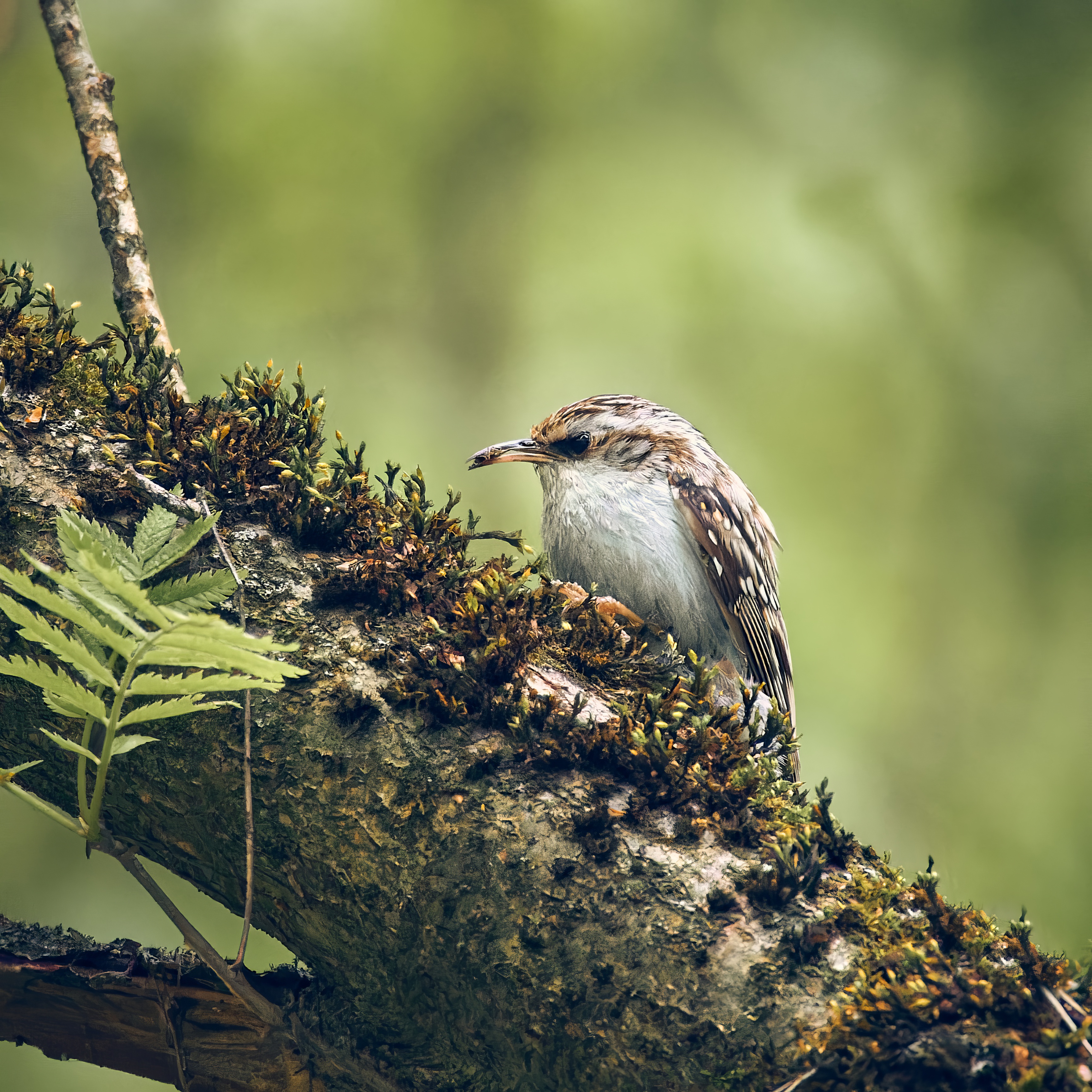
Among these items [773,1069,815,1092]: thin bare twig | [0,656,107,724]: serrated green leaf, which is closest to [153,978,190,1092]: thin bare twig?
[0,656,107,724]: serrated green leaf

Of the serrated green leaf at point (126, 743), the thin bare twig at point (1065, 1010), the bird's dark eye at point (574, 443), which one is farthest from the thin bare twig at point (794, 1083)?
the bird's dark eye at point (574, 443)

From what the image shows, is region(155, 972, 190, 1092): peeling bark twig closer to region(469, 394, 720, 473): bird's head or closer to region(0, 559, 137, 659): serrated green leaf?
region(0, 559, 137, 659): serrated green leaf

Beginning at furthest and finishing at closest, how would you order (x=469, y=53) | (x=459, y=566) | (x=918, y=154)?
(x=918, y=154) < (x=469, y=53) < (x=459, y=566)

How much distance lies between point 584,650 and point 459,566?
46 centimetres

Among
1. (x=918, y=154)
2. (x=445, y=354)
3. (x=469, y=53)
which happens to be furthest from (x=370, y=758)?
(x=918, y=154)

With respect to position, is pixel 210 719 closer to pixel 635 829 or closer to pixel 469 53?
pixel 635 829

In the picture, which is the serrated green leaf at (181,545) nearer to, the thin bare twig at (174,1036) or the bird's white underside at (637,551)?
the thin bare twig at (174,1036)

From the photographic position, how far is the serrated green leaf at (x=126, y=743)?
1.79 m

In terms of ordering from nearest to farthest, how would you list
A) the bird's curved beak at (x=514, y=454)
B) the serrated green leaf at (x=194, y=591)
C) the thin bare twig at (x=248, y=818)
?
the serrated green leaf at (x=194, y=591) → the thin bare twig at (x=248, y=818) → the bird's curved beak at (x=514, y=454)

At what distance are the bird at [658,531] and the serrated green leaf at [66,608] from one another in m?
2.71

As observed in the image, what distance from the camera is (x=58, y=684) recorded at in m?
1.76

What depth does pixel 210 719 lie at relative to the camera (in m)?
2.13

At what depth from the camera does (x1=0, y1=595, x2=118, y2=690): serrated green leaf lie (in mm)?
1651

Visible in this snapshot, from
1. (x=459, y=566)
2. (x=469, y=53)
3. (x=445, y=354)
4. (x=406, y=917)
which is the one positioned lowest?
(x=406, y=917)
